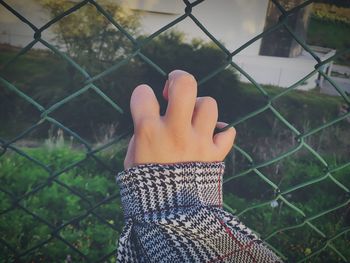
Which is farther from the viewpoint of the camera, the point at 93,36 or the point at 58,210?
the point at 93,36

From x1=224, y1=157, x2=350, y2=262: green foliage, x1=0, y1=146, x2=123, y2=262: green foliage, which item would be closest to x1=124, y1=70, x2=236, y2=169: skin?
x1=0, y1=146, x2=123, y2=262: green foliage

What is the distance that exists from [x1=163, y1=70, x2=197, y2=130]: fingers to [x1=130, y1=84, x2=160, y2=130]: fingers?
2cm

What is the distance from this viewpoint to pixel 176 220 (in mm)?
561

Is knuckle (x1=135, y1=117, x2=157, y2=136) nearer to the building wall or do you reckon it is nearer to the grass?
the building wall

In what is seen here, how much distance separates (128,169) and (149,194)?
1.7 inches

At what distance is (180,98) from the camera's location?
0.57 meters

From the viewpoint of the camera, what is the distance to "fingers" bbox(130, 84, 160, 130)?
59 cm

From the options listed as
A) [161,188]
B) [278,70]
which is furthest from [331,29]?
[161,188]

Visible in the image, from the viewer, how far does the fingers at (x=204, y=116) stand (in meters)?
0.62

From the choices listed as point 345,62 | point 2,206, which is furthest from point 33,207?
point 345,62

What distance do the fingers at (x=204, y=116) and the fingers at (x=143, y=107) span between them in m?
0.06

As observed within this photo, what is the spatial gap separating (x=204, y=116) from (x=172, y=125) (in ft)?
0.19

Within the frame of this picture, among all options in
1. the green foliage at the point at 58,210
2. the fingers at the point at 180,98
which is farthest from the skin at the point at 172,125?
the green foliage at the point at 58,210

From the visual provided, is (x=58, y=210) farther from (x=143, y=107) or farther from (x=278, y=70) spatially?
(x=278, y=70)
